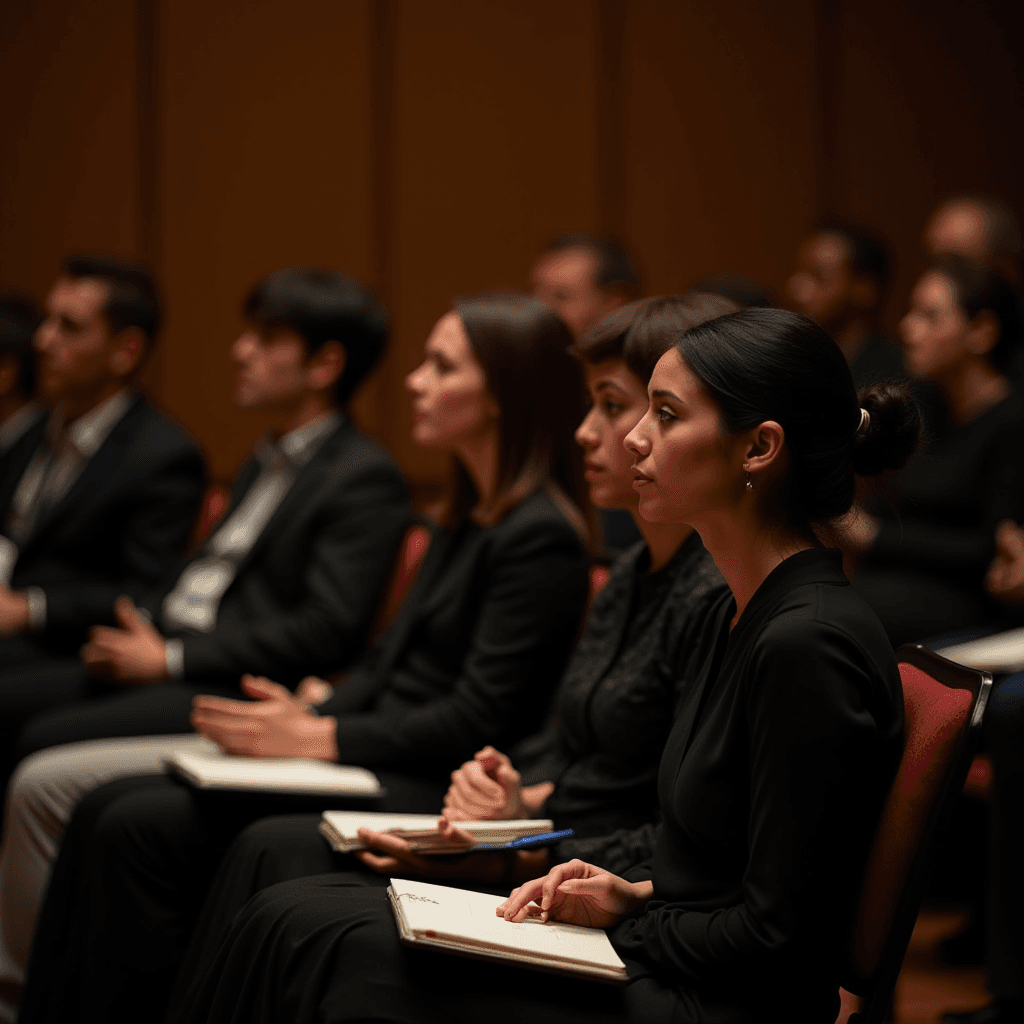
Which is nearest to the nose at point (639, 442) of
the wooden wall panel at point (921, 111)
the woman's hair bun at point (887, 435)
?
the woman's hair bun at point (887, 435)

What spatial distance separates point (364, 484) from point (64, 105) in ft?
10.2

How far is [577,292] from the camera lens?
4285 millimetres

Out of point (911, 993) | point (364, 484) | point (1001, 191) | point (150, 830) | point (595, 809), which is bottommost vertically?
point (911, 993)

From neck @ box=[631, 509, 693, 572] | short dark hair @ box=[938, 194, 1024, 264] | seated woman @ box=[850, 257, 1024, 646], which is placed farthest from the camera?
short dark hair @ box=[938, 194, 1024, 264]

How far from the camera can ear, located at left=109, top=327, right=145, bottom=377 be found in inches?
141

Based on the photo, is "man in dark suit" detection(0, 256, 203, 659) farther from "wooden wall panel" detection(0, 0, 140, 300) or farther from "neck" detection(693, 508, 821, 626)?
"neck" detection(693, 508, 821, 626)

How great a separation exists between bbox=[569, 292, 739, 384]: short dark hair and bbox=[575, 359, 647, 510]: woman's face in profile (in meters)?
0.02

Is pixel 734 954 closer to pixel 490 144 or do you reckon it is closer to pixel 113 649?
pixel 113 649

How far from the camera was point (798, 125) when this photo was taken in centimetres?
538

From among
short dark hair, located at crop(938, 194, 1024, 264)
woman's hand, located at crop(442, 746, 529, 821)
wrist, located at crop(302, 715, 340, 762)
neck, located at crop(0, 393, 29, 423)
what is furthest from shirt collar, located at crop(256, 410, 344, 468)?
short dark hair, located at crop(938, 194, 1024, 264)

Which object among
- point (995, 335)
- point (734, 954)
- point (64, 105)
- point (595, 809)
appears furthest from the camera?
point (64, 105)

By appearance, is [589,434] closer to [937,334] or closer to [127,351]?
[937,334]

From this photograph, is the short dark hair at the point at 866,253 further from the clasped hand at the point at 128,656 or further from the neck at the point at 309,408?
the clasped hand at the point at 128,656

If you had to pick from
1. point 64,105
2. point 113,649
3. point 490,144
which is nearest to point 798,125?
point 490,144
